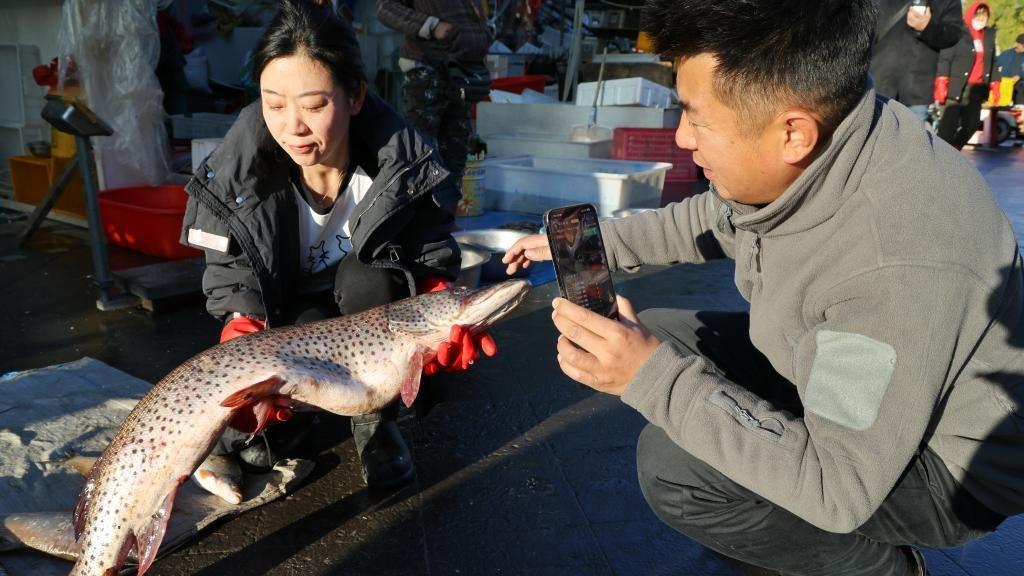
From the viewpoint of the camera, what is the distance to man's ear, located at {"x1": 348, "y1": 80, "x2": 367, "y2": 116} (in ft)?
8.63

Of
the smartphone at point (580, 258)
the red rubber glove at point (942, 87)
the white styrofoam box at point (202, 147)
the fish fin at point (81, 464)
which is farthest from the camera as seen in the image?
the red rubber glove at point (942, 87)

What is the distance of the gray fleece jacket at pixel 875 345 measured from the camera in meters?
1.40

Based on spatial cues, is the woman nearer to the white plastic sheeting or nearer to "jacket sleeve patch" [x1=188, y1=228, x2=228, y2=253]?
"jacket sleeve patch" [x1=188, y1=228, x2=228, y2=253]

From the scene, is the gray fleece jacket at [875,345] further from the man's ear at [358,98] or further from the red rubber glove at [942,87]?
the red rubber glove at [942,87]

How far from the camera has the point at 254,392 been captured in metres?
2.07

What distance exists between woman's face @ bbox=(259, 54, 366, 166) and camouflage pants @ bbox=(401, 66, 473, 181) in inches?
113

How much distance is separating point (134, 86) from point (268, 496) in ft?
14.0

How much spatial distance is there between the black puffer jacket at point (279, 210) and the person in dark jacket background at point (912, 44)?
541cm

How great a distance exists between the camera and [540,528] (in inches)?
95.2

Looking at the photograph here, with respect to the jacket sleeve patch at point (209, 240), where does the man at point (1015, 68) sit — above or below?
above

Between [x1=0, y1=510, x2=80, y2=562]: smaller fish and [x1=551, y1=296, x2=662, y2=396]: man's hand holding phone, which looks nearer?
[x1=551, y1=296, x2=662, y2=396]: man's hand holding phone

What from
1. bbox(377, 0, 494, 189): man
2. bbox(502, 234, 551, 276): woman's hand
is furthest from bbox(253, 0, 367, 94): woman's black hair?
bbox(377, 0, 494, 189): man

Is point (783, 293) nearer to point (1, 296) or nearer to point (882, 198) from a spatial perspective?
point (882, 198)

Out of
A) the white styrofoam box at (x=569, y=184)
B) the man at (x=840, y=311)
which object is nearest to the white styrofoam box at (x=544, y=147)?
the white styrofoam box at (x=569, y=184)
